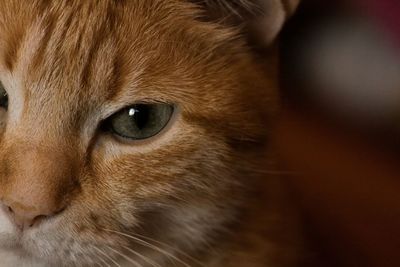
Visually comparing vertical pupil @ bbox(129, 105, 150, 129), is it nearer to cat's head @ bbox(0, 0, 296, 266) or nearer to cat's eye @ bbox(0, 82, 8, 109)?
cat's head @ bbox(0, 0, 296, 266)

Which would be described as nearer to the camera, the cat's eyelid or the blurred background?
the cat's eyelid

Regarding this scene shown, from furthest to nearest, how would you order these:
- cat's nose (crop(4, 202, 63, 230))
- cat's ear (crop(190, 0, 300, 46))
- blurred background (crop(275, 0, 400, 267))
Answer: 1. blurred background (crop(275, 0, 400, 267))
2. cat's ear (crop(190, 0, 300, 46))
3. cat's nose (crop(4, 202, 63, 230))

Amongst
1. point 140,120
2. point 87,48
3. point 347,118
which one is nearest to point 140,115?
point 140,120

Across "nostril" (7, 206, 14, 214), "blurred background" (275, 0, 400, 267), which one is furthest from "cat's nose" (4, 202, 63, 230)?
"blurred background" (275, 0, 400, 267)

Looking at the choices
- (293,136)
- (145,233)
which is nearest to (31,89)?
(145,233)

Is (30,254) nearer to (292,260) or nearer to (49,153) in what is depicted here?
(49,153)

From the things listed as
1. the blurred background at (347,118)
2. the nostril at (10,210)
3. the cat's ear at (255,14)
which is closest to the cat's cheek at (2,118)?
the nostril at (10,210)

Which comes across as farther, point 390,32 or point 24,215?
point 390,32

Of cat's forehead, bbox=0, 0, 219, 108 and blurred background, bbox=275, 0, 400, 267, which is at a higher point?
blurred background, bbox=275, 0, 400, 267
